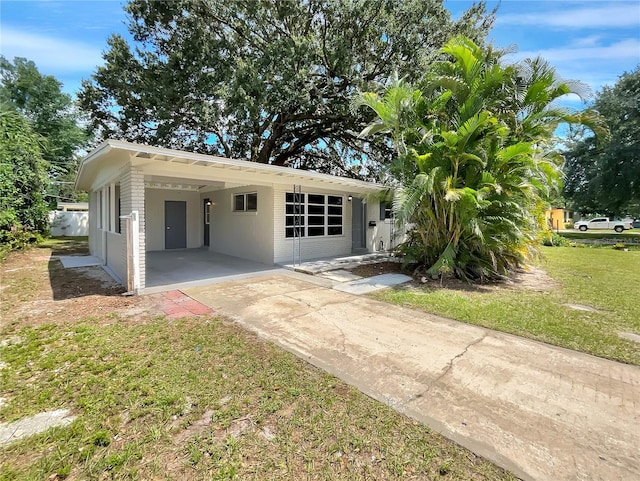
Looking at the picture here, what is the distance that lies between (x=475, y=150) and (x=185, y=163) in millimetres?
6423

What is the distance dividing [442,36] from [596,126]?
7438mm

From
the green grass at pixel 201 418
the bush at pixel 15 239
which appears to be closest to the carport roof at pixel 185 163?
Result: the bush at pixel 15 239

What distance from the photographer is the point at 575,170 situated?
78.6 feet

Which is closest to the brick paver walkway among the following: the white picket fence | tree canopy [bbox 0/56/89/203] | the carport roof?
the carport roof

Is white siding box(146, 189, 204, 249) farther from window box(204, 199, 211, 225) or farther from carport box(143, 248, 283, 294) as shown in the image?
carport box(143, 248, 283, 294)

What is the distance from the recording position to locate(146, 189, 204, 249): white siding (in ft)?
40.7

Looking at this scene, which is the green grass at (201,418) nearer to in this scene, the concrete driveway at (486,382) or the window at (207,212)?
the concrete driveway at (486,382)

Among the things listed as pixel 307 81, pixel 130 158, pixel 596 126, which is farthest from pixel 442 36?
pixel 130 158

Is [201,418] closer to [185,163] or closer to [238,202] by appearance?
[185,163]

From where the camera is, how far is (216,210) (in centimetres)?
1230

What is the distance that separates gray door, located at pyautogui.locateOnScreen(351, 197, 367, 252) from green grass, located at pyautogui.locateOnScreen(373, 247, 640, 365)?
6013 millimetres

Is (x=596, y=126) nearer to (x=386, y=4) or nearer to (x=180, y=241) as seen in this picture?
(x=386, y=4)

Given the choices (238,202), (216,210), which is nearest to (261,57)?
(238,202)

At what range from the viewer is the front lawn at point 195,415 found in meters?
2.01
